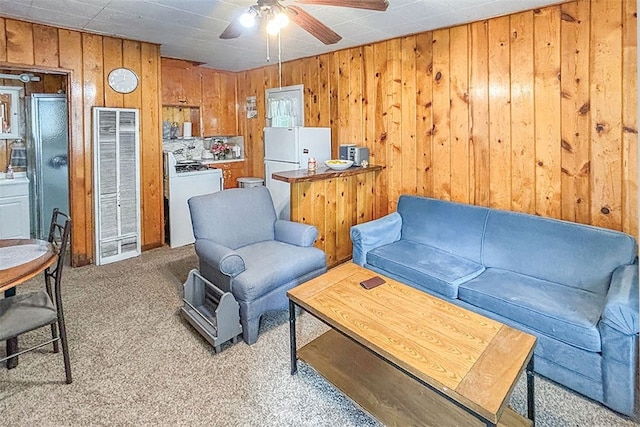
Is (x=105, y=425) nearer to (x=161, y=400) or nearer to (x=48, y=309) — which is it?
(x=161, y=400)

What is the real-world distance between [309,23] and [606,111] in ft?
7.09

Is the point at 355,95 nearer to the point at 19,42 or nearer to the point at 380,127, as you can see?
the point at 380,127

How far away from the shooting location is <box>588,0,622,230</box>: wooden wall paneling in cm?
260

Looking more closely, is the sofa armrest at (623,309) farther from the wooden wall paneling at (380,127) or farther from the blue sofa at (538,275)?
the wooden wall paneling at (380,127)

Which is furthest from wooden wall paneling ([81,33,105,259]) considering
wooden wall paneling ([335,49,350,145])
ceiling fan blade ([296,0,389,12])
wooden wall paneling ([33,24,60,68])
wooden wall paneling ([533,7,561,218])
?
wooden wall paneling ([533,7,561,218])

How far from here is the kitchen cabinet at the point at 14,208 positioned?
4.27 meters

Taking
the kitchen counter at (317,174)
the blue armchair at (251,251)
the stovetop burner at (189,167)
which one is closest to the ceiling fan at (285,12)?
the kitchen counter at (317,174)

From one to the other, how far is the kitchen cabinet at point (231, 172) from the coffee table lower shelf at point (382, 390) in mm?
4088

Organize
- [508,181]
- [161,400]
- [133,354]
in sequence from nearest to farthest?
[161,400]
[133,354]
[508,181]

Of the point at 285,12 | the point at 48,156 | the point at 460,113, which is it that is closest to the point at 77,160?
the point at 48,156

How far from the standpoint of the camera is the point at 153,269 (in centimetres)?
395

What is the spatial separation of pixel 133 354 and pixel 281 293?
1.02 meters

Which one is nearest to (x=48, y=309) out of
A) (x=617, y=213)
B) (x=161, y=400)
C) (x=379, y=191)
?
(x=161, y=400)

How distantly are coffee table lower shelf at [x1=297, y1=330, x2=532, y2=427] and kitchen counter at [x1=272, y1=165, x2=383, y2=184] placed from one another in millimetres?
1476
